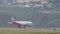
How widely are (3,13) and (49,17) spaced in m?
1.18

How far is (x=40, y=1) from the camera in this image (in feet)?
12.8

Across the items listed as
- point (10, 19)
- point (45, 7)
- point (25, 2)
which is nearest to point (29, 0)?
point (25, 2)

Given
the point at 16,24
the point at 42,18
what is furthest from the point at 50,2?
the point at 16,24

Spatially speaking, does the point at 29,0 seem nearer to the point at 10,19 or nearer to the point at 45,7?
the point at 45,7

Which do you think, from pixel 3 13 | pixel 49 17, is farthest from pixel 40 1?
pixel 3 13

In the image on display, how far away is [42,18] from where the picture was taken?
3.91m

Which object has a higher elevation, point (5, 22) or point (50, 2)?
Answer: point (50, 2)

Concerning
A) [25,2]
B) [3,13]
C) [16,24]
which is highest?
[25,2]

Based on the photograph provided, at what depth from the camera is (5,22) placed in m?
3.96

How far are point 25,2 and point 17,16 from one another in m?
0.41

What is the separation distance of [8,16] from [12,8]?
0.75ft

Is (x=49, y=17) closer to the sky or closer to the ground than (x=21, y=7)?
closer to the ground

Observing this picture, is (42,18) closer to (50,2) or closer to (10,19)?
(50,2)

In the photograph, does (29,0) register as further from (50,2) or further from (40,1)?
(50,2)
